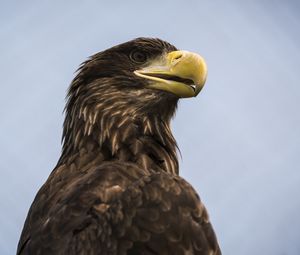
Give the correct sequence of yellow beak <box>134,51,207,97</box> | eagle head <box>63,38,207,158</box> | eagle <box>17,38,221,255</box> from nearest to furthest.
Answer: eagle <box>17,38,221,255</box> < yellow beak <box>134,51,207,97</box> < eagle head <box>63,38,207,158</box>

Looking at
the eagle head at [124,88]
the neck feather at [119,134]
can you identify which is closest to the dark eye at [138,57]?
the eagle head at [124,88]

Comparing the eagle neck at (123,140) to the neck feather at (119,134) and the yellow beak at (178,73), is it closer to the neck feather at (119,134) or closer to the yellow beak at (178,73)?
the neck feather at (119,134)

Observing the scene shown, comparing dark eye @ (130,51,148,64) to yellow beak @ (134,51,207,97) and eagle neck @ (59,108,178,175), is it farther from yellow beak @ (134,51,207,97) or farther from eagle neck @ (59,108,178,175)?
eagle neck @ (59,108,178,175)

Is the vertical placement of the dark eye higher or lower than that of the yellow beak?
higher

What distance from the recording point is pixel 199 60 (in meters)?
5.83

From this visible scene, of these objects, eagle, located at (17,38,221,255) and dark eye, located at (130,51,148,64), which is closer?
eagle, located at (17,38,221,255)

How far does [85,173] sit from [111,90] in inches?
32.7

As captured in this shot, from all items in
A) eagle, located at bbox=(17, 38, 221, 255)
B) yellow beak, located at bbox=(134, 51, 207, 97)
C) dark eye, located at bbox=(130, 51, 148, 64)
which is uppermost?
dark eye, located at bbox=(130, 51, 148, 64)

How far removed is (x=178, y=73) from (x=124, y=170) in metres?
0.92

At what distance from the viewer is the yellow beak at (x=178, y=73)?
5.79 metres

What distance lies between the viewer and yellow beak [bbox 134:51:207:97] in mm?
5785

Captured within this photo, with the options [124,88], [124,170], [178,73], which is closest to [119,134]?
[124,88]

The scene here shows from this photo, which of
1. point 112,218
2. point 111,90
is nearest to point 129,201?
point 112,218

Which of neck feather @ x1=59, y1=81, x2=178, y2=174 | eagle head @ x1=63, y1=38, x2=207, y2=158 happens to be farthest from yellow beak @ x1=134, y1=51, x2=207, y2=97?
neck feather @ x1=59, y1=81, x2=178, y2=174
